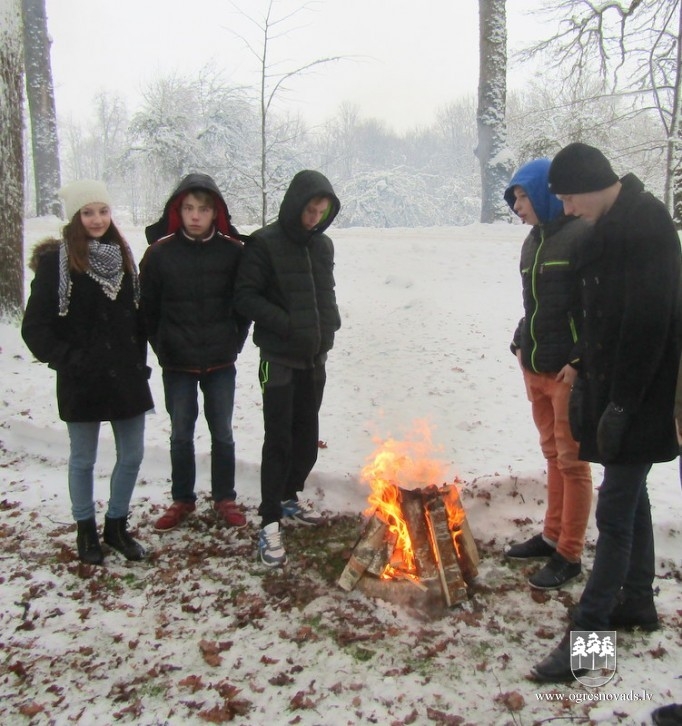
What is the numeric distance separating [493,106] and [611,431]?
478 inches

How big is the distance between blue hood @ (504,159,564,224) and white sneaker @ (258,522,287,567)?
2573 millimetres

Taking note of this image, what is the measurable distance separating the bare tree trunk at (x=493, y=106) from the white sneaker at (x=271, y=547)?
36.0 feet

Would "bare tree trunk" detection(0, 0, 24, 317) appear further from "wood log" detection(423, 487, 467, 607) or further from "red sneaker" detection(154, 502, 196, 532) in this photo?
"wood log" detection(423, 487, 467, 607)

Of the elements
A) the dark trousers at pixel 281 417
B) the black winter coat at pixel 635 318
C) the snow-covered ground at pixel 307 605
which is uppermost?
the black winter coat at pixel 635 318

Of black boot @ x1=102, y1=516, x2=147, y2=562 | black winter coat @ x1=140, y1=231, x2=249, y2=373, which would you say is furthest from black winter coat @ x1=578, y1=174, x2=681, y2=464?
black boot @ x1=102, y1=516, x2=147, y2=562

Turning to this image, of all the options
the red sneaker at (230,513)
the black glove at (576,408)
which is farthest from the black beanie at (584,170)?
the red sneaker at (230,513)

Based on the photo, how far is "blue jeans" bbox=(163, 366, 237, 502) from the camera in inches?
167

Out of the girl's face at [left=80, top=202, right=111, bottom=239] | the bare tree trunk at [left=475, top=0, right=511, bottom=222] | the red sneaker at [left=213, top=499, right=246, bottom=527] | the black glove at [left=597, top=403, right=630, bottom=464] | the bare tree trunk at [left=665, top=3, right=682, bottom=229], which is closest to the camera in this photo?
the black glove at [left=597, top=403, right=630, bottom=464]

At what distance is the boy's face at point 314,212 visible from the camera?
382 centimetres

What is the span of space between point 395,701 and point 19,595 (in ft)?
7.75

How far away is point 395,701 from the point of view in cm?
276

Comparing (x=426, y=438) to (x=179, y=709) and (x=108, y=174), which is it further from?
(x=108, y=174)

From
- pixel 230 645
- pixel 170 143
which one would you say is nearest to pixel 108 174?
pixel 170 143

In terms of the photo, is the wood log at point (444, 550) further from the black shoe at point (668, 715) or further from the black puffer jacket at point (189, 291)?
the black puffer jacket at point (189, 291)
